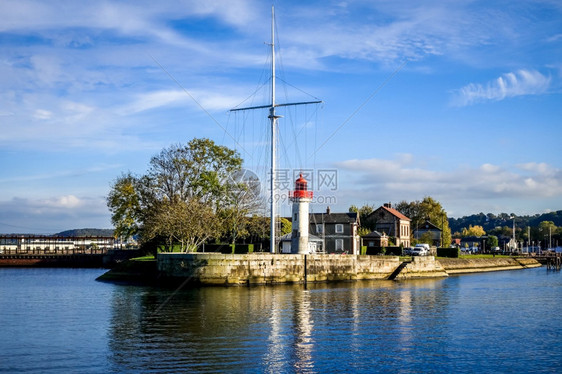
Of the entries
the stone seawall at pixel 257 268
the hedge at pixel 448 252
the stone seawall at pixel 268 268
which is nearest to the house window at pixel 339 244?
the stone seawall at pixel 268 268

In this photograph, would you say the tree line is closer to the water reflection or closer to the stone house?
the water reflection

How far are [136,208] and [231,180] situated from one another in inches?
462

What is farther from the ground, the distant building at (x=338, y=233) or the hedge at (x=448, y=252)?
the distant building at (x=338, y=233)

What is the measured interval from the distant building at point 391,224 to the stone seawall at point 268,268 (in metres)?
38.1

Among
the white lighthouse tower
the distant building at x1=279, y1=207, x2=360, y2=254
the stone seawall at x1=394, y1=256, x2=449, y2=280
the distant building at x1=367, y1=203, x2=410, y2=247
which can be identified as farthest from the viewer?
the distant building at x1=367, y1=203, x2=410, y2=247

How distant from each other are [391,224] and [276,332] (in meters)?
75.1

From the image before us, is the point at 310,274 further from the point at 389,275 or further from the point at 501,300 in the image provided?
the point at 501,300

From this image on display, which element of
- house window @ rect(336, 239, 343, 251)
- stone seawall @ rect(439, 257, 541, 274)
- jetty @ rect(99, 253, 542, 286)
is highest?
house window @ rect(336, 239, 343, 251)

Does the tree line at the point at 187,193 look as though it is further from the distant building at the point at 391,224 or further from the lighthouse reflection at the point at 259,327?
the distant building at the point at 391,224

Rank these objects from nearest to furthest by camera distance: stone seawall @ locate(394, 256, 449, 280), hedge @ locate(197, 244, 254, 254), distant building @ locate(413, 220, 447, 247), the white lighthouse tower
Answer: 1. the white lighthouse tower
2. hedge @ locate(197, 244, 254, 254)
3. stone seawall @ locate(394, 256, 449, 280)
4. distant building @ locate(413, 220, 447, 247)

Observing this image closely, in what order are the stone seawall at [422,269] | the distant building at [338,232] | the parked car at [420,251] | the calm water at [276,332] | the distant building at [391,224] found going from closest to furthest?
the calm water at [276,332]
the stone seawall at [422,269]
the parked car at [420,251]
the distant building at [338,232]
the distant building at [391,224]

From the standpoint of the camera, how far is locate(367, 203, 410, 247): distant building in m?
100

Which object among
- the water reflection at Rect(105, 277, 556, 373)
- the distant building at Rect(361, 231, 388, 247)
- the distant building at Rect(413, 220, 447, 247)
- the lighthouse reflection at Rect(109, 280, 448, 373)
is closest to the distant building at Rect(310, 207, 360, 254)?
the distant building at Rect(361, 231, 388, 247)

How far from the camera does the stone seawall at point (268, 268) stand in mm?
48875
